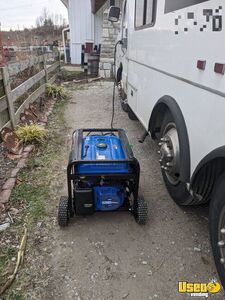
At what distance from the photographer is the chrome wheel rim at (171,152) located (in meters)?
2.41

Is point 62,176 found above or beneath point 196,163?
beneath

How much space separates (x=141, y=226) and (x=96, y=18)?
13684 millimetres

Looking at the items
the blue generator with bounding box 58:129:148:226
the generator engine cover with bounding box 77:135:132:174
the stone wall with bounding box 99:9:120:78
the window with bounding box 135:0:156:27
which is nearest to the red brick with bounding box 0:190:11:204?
the blue generator with bounding box 58:129:148:226

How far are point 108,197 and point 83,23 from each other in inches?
534

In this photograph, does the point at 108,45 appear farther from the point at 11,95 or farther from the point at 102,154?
the point at 102,154

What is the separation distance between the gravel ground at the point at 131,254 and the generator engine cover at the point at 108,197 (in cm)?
23

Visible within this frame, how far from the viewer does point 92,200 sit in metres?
2.37

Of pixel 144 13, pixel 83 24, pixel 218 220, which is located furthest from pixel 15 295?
pixel 83 24

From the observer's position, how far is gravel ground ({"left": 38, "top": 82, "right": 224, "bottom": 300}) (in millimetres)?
1925

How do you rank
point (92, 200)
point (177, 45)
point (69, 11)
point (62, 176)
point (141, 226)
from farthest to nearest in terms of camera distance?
1. point (69, 11)
2. point (62, 176)
3. point (141, 226)
4. point (92, 200)
5. point (177, 45)

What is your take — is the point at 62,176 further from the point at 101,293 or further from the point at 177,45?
the point at 177,45

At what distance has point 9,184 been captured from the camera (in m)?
3.01

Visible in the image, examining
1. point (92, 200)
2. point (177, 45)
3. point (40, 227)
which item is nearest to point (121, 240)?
point (92, 200)

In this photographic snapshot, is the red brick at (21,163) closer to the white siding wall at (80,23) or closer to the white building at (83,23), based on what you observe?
the white building at (83,23)
